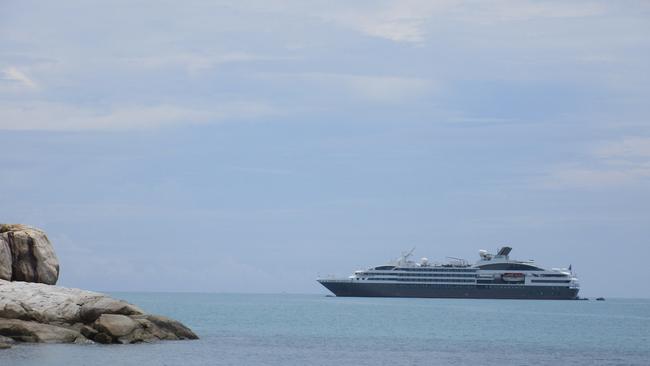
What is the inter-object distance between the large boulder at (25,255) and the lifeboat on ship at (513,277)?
10381 cm

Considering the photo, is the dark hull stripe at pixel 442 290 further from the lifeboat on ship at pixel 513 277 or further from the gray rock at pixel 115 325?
the gray rock at pixel 115 325

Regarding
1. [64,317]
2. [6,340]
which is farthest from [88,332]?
[6,340]

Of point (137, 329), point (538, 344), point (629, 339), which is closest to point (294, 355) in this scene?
point (137, 329)

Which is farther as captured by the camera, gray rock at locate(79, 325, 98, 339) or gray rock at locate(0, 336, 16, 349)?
gray rock at locate(79, 325, 98, 339)

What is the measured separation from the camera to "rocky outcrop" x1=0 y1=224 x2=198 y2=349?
142ft

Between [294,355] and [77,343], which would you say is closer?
[77,343]

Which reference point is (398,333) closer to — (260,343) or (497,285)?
(260,343)

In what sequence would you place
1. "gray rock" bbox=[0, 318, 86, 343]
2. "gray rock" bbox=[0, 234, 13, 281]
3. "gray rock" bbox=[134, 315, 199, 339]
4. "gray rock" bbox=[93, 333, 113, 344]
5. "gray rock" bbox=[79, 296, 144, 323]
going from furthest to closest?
"gray rock" bbox=[134, 315, 199, 339]
"gray rock" bbox=[0, 234, 13, 281]
"gray rock" bbox=[79, 296, 144, 323]
"gray rock" bbox=[93, 333, 113, 344]
"gray rock" bbox=[0, 318, 86, 343]

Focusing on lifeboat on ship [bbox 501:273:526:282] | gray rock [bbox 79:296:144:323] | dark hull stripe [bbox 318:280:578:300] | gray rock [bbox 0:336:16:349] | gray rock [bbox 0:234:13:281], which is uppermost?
lifeboat on ship [bbox 501:273:526:282]

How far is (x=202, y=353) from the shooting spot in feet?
148

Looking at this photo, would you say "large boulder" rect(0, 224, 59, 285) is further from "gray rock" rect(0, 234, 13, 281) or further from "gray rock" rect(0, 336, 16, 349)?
"gray rock" rect(0, 336, 16, 349)

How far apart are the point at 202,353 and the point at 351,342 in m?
14.1

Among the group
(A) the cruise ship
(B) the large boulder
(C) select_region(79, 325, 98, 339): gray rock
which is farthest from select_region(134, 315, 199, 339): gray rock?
(A) the cruise ship

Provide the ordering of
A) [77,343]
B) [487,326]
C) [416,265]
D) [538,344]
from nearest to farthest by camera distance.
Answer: [77,343], [538,344], [487,326], [416,265]
